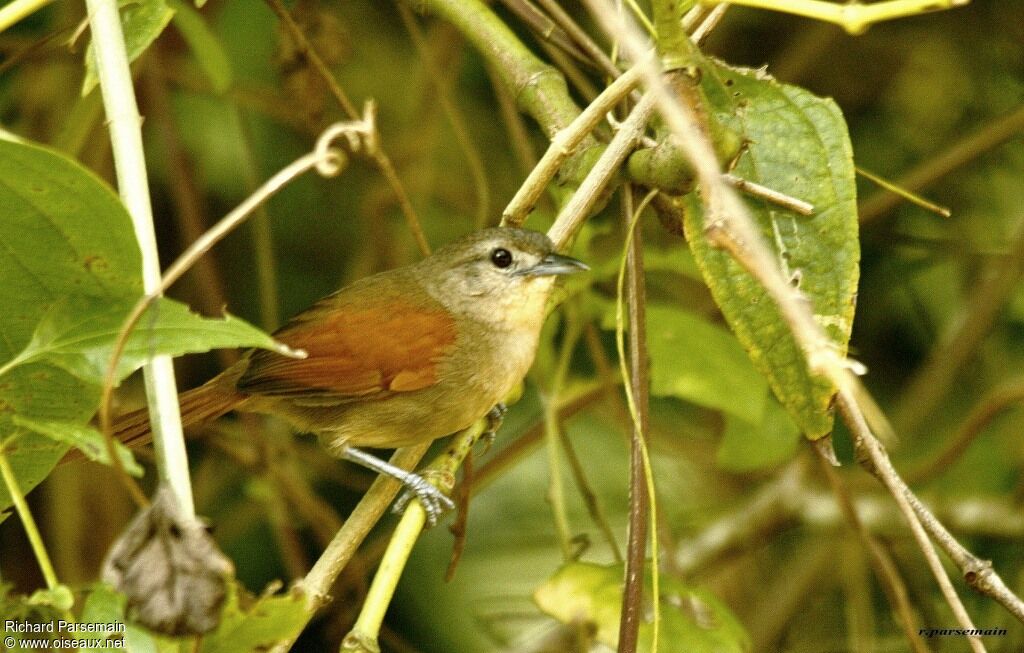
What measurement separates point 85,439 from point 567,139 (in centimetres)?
110

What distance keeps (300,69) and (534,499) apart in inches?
80.5

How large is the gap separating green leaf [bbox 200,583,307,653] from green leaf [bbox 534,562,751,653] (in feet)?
2.86

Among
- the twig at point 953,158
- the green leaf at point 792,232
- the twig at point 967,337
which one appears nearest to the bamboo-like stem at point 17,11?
the green leaf at point 792,232

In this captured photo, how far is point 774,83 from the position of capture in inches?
91.5

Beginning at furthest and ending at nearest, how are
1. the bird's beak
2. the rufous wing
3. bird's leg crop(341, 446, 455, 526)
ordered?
1. the rufous wing
2. the bird's beak
3. bird's leg crop(341, 446, 455, 526)

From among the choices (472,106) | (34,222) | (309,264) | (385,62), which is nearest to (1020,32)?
(472,106)

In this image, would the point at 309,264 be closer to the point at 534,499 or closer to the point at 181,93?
the point at 181,93

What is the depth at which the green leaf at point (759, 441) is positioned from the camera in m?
3.41

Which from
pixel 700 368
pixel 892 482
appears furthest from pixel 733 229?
pixel 700 368

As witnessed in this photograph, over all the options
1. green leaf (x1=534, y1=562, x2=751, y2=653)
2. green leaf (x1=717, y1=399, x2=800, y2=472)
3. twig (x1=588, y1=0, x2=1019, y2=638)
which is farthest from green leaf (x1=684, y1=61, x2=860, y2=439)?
green leaf (x1=717, y1=399, x2=800, y2=472)

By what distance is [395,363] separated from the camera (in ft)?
10.3

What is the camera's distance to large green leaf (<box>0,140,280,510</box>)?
65.3 inches

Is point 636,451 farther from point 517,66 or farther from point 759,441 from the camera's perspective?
point 759,441

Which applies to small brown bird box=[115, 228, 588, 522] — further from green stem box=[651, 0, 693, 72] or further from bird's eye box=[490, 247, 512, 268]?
green stem box=[651, 0, 693, 72]
